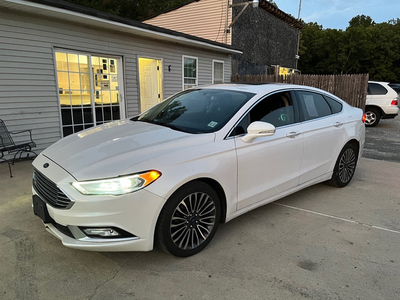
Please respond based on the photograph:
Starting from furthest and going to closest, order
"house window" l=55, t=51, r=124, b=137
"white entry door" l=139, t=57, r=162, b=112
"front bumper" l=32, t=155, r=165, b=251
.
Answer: "white entry door" l=139, t=57, r=162, b=112, "house window" l=55, t=51, r=124, b=137, "front bumper" l=32, t=155, r=165, b=251

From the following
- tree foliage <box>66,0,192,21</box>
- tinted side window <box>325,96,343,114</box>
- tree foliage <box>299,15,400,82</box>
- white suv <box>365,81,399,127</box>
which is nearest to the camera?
tinted side window <box>325,96,343,114</box>

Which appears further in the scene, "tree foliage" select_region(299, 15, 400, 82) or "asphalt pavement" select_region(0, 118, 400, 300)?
"tree foliage" select_region(299, 15, 400, 82)

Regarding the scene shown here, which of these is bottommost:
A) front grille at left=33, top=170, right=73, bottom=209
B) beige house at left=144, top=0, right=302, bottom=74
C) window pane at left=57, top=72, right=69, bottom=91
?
front grille at left=33, top=170, right=73, bottom=209

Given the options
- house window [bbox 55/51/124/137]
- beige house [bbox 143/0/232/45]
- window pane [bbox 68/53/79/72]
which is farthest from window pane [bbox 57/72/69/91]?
beige house [bbox 143/0/232/45]

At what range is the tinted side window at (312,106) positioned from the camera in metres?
3.69

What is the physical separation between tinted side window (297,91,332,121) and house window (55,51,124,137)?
5.42m

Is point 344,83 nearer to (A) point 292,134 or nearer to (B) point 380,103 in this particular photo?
(B) point 380,103

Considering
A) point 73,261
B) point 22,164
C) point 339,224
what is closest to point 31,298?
point 73,261

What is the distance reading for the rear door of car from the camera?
11.8 feet

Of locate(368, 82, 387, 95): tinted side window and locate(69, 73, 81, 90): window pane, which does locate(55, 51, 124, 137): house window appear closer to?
locate(69, 73, 81, 90): window pane

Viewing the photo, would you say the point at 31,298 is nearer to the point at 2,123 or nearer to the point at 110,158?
the point at 110,158

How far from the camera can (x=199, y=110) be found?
10.7 ft

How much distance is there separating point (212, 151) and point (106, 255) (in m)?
1.37

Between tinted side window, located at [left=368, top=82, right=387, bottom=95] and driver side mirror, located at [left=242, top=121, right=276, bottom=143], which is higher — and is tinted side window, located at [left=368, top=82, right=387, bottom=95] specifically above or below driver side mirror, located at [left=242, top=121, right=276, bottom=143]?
above
